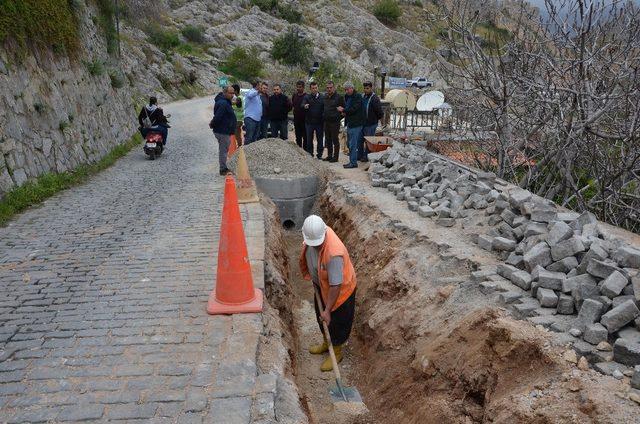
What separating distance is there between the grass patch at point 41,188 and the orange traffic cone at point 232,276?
4.02 m

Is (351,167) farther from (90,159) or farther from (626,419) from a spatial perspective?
(626,419)

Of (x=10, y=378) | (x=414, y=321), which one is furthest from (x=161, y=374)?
(x=414, y=321)

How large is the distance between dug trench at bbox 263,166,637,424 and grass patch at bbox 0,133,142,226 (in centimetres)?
371

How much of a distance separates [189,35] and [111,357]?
4695 centimetres

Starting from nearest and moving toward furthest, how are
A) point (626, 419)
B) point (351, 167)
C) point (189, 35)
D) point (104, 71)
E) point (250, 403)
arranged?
point (626, 419)
point (250, 403)
point (351, 167)
point (104, 71)
point (189, 35)

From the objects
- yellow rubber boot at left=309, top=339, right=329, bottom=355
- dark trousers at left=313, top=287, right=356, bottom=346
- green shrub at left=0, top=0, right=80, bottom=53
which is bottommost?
yellow rubber boot at left=309, top=339, right=329, bottom=355

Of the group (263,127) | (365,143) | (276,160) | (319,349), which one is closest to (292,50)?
(263,127)

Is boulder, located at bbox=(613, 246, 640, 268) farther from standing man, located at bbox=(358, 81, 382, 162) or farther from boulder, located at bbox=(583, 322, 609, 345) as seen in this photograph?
standing man, located at bbox=(358, 81, 382, 162)

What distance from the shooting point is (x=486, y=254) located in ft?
16.6

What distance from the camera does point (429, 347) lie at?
435cm

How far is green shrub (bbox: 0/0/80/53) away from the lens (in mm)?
8062

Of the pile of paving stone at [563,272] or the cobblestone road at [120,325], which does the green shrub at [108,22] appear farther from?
the pile of paving stone at [563,272]

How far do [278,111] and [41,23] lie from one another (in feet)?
16.8

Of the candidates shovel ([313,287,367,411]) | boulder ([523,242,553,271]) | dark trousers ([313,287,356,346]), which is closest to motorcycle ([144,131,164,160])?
dark trousers ([313,287,356,346])
